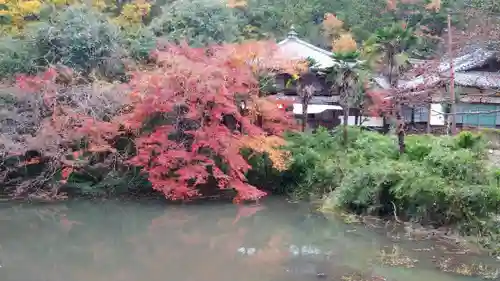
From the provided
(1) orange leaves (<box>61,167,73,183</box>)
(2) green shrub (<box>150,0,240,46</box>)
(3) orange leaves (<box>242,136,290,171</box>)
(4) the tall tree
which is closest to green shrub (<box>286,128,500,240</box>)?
(3) orange leaves (<box>242,136,290,171</box>)

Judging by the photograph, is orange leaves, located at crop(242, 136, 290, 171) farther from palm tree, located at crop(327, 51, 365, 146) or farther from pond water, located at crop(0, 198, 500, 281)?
palm tree, located at crop(327, 51, 365, 146)

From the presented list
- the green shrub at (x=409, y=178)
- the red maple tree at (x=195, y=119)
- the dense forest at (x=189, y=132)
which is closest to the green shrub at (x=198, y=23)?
the dense forest at (x=189, y=132)

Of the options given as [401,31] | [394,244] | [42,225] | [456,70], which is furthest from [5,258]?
[456,70]

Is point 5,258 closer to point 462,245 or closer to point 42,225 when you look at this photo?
point 42,225

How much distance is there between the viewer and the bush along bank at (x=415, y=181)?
38.1 ft

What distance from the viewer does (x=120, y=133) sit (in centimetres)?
1639

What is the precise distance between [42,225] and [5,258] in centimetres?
307

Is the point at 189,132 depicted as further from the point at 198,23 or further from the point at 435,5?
the point at 435,5

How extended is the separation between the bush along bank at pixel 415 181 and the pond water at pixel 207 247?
2.51ft

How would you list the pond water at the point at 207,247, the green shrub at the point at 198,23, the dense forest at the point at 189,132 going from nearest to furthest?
the pond water at the point at 207,247 → the dense forest at the point at 189,132 → the green shrub at the point at 198,23

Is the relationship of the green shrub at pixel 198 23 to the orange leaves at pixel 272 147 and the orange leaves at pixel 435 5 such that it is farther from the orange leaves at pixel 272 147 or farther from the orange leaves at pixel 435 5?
the orange leaves at pixel 435 5

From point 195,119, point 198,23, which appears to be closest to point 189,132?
point 195,119

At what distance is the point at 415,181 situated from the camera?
12508 millimetres

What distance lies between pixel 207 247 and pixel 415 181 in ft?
16.8
